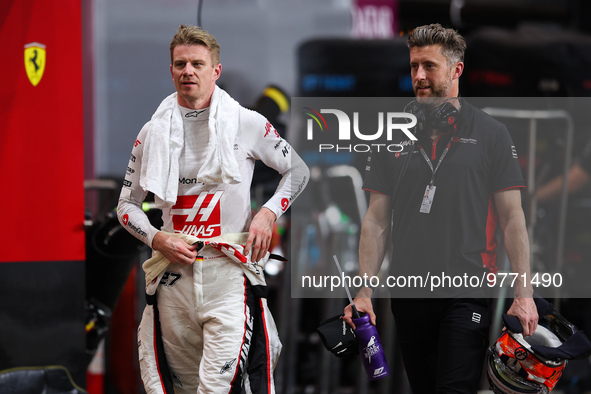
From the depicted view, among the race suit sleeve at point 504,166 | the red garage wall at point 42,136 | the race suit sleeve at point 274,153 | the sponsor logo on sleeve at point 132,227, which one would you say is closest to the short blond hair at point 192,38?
the race suit sleeve at point 274,153

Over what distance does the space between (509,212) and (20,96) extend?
2.52 metres

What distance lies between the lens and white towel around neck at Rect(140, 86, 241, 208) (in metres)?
3.50

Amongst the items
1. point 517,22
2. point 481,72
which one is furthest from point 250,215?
point 517,22

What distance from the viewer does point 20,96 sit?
428 centimetres

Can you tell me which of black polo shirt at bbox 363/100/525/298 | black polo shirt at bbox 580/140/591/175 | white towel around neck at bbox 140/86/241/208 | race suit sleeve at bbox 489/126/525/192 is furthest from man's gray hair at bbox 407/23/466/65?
black polo shirt at bbox 580/140/591/175

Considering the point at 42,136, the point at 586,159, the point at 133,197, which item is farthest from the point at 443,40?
the point at 586,159

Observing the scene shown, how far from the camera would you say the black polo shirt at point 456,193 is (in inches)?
143

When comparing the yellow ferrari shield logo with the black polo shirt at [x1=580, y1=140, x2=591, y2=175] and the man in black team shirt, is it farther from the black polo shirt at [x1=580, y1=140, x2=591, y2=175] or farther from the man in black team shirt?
the black polo shirt at [x1=580, y1=140, x2=591, y2=175]

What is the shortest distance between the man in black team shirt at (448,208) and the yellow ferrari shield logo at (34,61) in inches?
75.2

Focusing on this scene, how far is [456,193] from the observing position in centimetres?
366

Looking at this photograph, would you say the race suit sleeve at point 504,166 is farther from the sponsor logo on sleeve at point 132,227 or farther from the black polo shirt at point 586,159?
the black polo shirt at point 586,159

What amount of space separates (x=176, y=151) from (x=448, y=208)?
123cm

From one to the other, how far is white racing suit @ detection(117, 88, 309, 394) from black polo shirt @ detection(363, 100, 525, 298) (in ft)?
1.83

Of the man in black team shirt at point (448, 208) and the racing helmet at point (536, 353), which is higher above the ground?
the man in black team shirt at point (448, 208)
